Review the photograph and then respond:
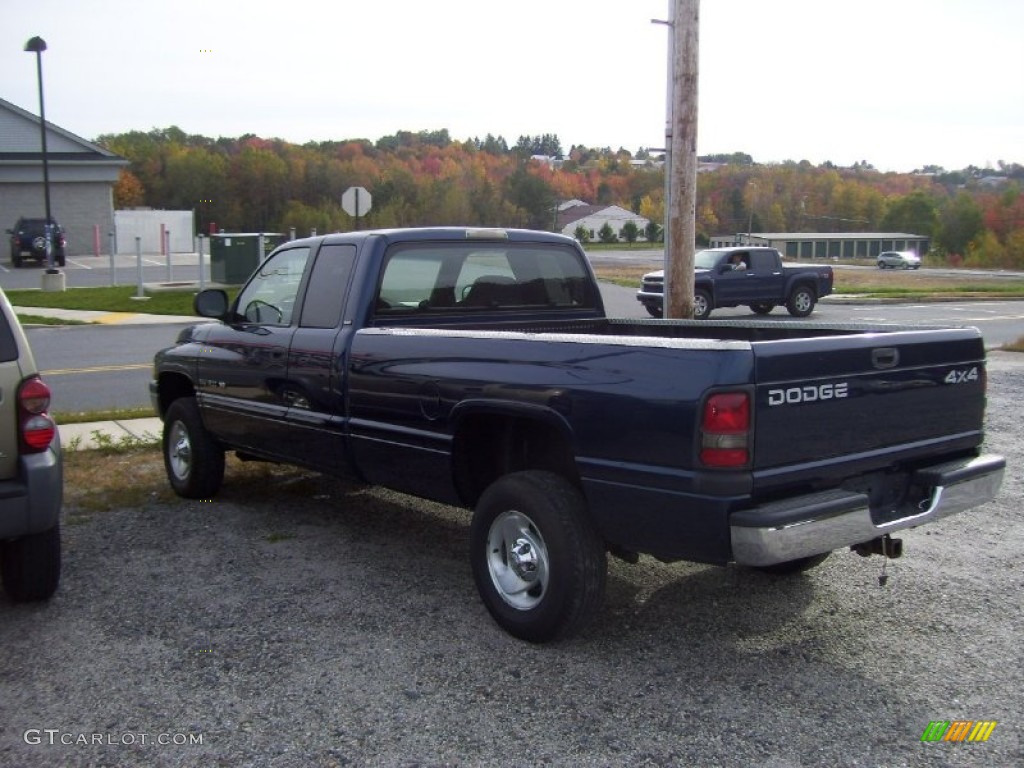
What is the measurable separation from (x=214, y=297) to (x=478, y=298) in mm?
1775

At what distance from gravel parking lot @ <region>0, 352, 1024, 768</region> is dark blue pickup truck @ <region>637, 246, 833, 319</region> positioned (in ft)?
65.7

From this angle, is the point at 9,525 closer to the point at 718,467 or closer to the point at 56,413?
the point at 718,467

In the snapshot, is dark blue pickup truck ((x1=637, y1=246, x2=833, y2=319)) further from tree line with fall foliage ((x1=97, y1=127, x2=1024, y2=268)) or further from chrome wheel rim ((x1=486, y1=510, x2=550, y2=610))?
chrome wheel rim ((x1=486, y1=510, x2=550, y2=610))

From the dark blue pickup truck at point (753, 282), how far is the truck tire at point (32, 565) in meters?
21.0

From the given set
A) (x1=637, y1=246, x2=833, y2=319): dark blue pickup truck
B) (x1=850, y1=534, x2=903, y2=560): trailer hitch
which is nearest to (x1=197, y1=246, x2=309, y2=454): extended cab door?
(x1=850, y1=534, x2=903, y2=560): trailer hitch

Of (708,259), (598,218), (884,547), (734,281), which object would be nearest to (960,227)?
(598,218)

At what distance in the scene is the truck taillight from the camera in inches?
154

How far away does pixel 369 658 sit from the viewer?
4488mm

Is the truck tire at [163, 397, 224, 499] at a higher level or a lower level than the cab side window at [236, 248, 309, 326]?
lower

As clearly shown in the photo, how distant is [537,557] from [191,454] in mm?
3410

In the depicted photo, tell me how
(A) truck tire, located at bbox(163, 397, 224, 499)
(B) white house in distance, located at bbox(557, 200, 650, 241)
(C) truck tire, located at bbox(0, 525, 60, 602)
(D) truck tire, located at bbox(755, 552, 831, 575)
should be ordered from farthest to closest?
(B) white house in distance, located at bbox(557, 200, 650, 241)
(A) truck tire, located at bbox(163, 397, 224, 499)
(D) truck tire, located at bbox(755, 552, 831, 575)
(C) truck tire, located at bbox(0, 525, 60, 602)

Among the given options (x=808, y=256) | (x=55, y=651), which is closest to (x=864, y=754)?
(x=55, y=651)

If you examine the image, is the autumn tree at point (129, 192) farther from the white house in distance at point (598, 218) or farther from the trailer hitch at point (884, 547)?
the trailer hitch at point (884, 547)

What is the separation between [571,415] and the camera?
14.4 ft
